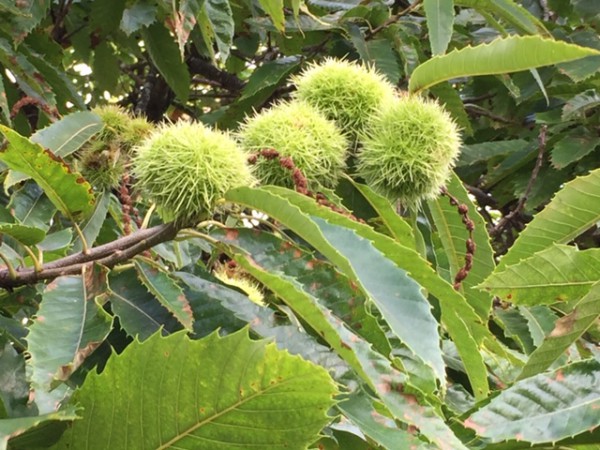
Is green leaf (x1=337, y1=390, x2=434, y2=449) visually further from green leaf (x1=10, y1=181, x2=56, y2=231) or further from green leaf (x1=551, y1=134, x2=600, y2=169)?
green leaf (x1=551, y1=134, x2=600, y2=169)

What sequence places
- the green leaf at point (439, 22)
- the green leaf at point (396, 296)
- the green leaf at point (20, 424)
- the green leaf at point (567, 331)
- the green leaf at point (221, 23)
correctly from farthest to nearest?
the green leaf at point (221, 23), the green leaf at point (439, 22), the green leaf at point (567, 331), the green leaf at point (396, 296), the green leaf at point (20, 424)

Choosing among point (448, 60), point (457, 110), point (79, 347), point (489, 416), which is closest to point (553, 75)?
point (457, 110)

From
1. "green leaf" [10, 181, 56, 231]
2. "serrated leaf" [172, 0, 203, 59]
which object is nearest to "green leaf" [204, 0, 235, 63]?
"serrated leaf" [172, 0, 203, 59]

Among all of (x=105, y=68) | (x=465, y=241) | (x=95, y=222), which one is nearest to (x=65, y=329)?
(x=95, y=222)

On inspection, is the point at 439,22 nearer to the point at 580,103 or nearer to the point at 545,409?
the point at 545,409

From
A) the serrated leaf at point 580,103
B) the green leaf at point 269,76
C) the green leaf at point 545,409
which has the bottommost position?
the green leaf at point 545,409

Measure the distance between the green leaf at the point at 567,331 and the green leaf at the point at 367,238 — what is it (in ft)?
0.51

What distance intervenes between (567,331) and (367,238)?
0.37 meters

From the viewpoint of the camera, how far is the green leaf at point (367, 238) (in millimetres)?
893

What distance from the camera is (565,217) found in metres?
1.24

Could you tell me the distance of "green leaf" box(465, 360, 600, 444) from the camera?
39.1 inches

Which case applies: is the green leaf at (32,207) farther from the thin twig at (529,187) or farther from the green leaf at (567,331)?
the thin twig at (529,187)

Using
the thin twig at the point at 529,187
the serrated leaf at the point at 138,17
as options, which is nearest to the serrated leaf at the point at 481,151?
the thin twig at the point at 529,187

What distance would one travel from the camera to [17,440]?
0.79m
